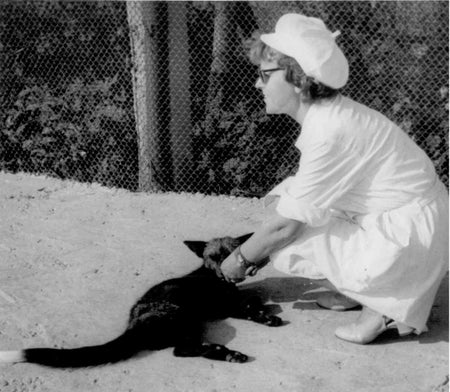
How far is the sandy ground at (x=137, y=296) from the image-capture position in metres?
3.22

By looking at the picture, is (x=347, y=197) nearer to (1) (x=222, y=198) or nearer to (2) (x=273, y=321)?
(2) (x=273, y=321)

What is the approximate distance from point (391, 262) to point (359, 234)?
0.22m

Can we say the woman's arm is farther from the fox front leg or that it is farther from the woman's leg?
the woman's leg

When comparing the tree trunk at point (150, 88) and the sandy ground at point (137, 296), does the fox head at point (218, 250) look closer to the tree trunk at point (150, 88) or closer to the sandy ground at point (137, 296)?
the sandy ground at point (137, 296)

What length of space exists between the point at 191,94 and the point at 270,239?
313cm

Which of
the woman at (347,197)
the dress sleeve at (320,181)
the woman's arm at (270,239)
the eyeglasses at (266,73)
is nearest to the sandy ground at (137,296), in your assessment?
the woman at (347,197)

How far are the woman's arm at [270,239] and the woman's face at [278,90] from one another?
19.8 inches

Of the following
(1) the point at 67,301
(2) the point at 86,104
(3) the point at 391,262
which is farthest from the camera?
(2) the point at 86,104

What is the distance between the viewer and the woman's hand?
3388 millimetres

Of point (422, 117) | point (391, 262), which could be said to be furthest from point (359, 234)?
point (422, 117)

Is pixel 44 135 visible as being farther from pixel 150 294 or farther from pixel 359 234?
pixel 359 234

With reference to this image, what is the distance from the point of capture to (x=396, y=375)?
3.22 meters

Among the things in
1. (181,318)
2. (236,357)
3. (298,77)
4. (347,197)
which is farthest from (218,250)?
(298,77)

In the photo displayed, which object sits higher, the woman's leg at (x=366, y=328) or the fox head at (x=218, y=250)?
the fox head at (x=218, y=250)
